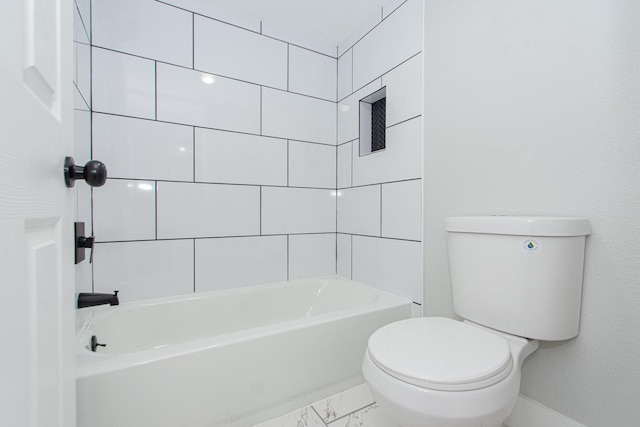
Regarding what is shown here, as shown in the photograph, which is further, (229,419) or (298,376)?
(298,376)

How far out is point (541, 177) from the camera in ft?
3.40

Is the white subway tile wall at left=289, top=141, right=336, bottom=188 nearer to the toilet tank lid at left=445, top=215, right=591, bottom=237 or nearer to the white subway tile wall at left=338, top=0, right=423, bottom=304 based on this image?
the white subway tile wall at left=338, top=0, right=423, bottom=304

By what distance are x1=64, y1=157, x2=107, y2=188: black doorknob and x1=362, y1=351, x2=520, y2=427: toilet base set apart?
83 centimetres

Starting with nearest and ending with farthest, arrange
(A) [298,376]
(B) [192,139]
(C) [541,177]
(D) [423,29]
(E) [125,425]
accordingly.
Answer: (E) [125,425] < (C) [541,177] < (A) [298,376] < (D) [423,29] < (B) [192,139]

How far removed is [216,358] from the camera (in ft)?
3.38

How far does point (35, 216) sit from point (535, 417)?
154cm

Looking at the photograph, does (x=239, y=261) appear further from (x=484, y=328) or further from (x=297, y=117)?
(x=484, y=328)

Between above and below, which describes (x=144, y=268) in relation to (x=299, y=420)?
above

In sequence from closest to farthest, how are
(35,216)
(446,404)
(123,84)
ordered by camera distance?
(35,216), (446,404), (123,84)

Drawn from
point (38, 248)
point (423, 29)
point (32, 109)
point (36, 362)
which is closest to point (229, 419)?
point (36, 362)

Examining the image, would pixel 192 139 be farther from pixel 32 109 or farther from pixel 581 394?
pixel 581 394

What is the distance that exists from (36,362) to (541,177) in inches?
54.5

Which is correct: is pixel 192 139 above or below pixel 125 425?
above

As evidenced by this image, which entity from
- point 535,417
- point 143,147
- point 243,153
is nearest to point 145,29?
point 143,147
